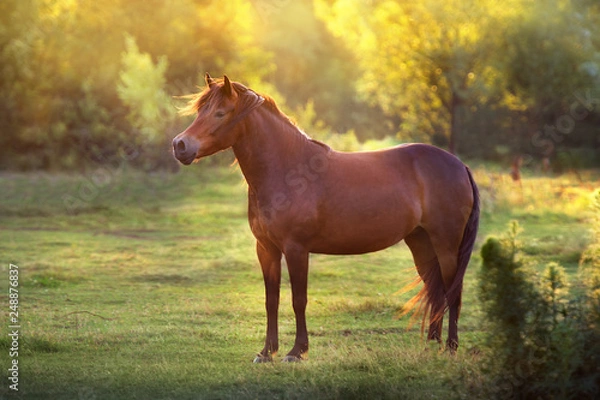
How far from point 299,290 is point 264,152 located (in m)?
1.18

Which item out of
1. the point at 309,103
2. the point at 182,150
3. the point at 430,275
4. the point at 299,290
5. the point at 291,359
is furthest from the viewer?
the point at 309,103

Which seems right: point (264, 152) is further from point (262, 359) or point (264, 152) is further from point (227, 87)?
point (262, 359)

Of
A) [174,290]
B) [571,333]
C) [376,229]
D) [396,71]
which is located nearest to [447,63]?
[396,71]

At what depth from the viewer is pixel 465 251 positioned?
7359 mm

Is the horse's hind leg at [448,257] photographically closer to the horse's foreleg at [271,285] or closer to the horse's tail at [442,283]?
the horse's tail at [442,283]

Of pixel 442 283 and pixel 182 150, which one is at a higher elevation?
pixel 182 150

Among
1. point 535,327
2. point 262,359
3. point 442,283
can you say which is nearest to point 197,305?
point 262,359

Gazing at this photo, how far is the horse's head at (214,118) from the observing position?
6.33 m

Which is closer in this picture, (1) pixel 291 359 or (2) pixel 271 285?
(1) pixel 291 359

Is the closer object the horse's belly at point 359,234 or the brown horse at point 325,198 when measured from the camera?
the brown horse at point 325,198

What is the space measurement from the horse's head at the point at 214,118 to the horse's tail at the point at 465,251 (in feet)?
7.46

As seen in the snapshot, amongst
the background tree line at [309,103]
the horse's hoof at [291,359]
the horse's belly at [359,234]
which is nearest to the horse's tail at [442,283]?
the horse's belly at [359,234]

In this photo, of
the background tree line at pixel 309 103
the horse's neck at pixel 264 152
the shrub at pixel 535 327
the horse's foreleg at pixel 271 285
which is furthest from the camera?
the background tree line at pixel 309 103

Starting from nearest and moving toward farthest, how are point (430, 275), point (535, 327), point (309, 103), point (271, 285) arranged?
point (535, 327) < point (271, 285) < point (430, 275) < point (309, 103)
